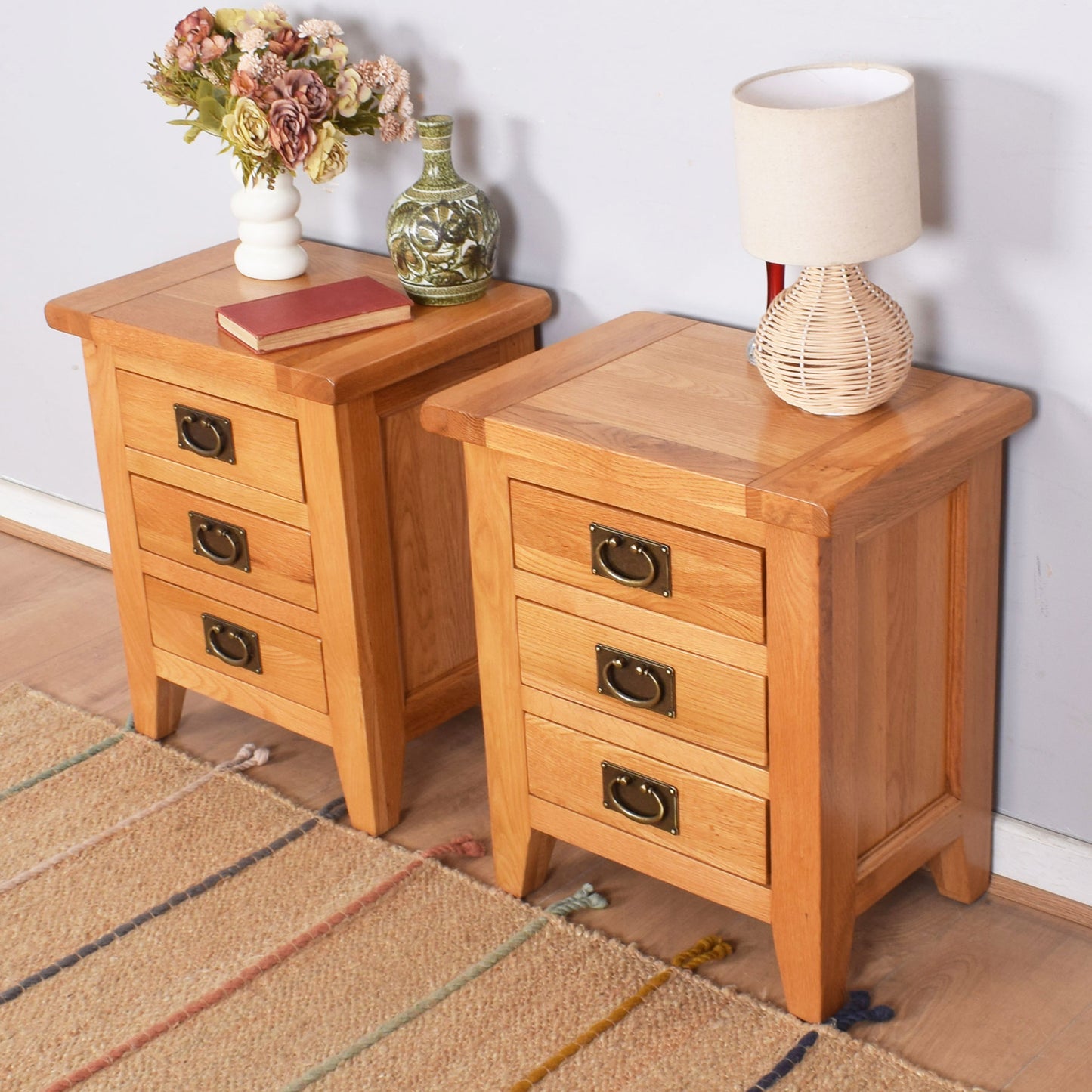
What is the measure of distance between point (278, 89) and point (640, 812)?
995 millimetres

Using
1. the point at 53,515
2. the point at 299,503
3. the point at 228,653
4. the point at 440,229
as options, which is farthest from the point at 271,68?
the point at 53,515

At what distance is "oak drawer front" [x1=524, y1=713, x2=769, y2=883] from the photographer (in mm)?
1615

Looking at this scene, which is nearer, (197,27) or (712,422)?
(712,422)

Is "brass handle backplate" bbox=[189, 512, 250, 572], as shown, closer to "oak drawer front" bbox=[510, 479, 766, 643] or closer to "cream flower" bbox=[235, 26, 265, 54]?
"oak drawer front" bbox=[510, 479, 766, 643]

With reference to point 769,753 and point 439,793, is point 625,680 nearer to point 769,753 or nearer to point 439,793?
point 769,753

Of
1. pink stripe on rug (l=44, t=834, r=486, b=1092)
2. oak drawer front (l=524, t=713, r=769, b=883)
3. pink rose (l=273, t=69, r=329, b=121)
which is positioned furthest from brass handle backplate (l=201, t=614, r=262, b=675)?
pink rose (l=273, t=69, r=329, b=121)

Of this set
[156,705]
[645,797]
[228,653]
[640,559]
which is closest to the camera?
[640,559]

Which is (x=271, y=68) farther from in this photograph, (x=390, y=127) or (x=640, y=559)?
(x=640, y=559)

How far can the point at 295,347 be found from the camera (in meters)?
1.87

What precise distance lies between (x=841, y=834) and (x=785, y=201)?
2.12 ft

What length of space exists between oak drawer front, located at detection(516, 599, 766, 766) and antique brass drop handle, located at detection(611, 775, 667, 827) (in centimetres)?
8

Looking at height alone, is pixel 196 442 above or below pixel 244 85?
below

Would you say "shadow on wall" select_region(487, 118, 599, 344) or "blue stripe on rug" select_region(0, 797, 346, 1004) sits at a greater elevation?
"shadow on wall" select_region(487, 118, 599, 344)

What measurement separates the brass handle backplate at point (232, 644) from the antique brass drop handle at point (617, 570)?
2.12 ft
